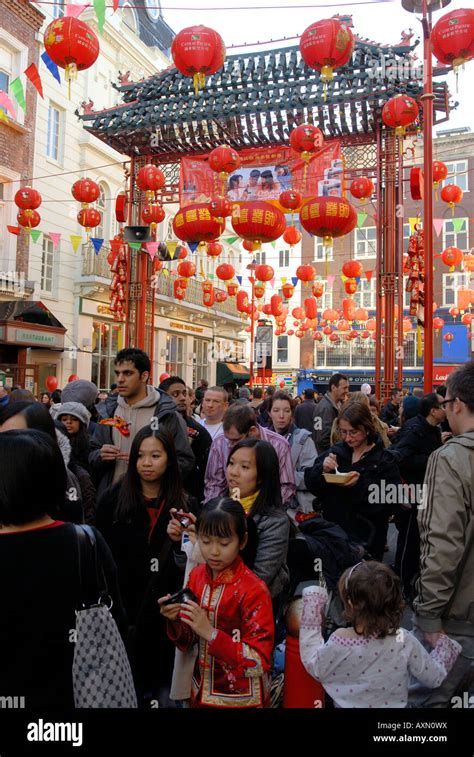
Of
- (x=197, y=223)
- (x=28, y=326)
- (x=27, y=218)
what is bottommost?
(x=28, y=326)

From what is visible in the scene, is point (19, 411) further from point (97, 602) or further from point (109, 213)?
point (109, 213)

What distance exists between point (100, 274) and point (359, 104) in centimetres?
948

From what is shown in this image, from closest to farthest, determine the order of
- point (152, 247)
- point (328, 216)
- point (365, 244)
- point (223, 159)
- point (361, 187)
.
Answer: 1. point (328, 216)
2. point (223, 159)
3. point (361, 187)
4. point (152, 247)
5. point (365, 244)

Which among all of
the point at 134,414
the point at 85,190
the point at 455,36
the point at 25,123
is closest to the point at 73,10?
the point at 85,190

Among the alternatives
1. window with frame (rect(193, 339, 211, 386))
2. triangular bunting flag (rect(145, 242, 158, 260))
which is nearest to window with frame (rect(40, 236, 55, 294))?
triangular bunting flag (rect(145, 242, 158, 260))

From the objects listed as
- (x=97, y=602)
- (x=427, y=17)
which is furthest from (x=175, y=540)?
(x=427, y=17)

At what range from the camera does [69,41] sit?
22.4 feet

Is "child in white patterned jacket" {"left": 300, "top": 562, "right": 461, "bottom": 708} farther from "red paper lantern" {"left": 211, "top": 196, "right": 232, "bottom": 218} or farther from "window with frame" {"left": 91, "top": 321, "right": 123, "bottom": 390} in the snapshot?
"window with frame" {"left": 91, "top": 321, "right": 123, "bottom": 390}

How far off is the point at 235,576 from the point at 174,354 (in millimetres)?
22595

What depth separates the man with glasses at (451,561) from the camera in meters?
2.17

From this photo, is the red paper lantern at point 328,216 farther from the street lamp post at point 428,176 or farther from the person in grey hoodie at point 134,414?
the person in grey hoodie at point 134,414

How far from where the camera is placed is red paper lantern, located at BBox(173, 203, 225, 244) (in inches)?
393

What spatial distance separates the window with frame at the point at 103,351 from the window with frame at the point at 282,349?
20.8 m

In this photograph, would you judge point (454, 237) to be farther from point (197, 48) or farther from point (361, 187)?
point (197, 48)
